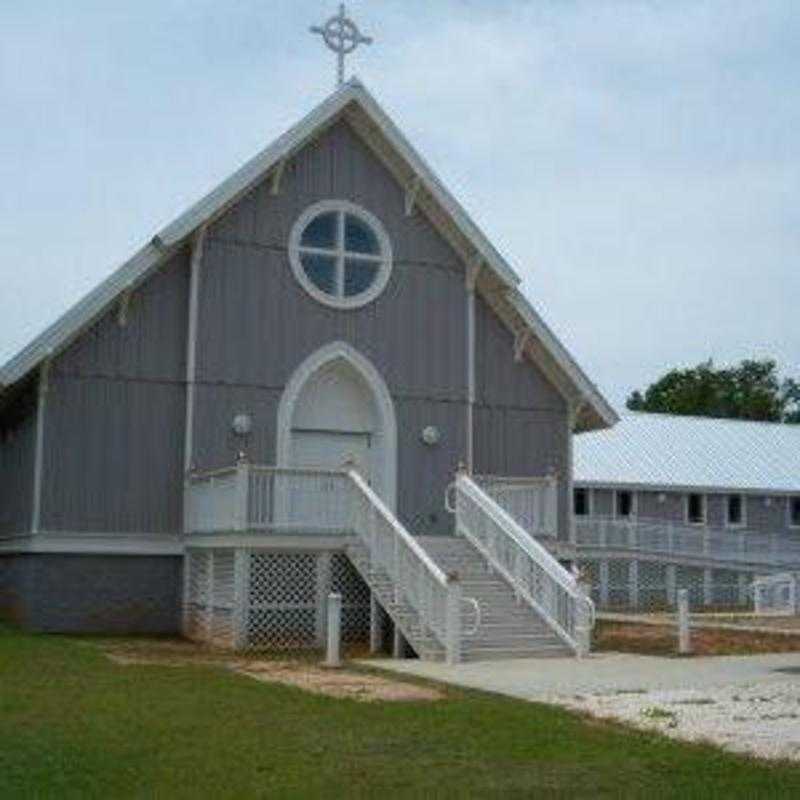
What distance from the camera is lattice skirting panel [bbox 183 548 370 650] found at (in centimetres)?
2283

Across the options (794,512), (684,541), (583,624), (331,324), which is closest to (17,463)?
(331,324)

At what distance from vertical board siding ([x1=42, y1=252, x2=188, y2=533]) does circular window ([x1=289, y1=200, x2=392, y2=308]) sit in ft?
7.47

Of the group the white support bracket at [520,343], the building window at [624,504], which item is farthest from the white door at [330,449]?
the building window at [624,504]

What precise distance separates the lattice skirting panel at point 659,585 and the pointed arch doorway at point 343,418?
1599cm

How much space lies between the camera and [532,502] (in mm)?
25797

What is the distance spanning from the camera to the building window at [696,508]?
160 ft

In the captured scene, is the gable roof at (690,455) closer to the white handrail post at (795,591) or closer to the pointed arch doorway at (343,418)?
the white handrail post at (795,591)

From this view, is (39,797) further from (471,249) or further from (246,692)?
(471,249)

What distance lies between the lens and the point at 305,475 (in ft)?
77.1

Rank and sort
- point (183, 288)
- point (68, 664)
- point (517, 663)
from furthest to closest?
point (183, 288) → point (517, 663) → point (68, 664)

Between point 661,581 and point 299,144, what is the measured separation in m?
23.1

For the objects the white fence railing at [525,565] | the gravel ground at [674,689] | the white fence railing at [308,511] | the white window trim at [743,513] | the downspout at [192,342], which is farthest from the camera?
the white window trim at [743,513]

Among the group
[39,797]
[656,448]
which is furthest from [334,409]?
[656,448]

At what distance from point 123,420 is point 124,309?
6.30 ft
